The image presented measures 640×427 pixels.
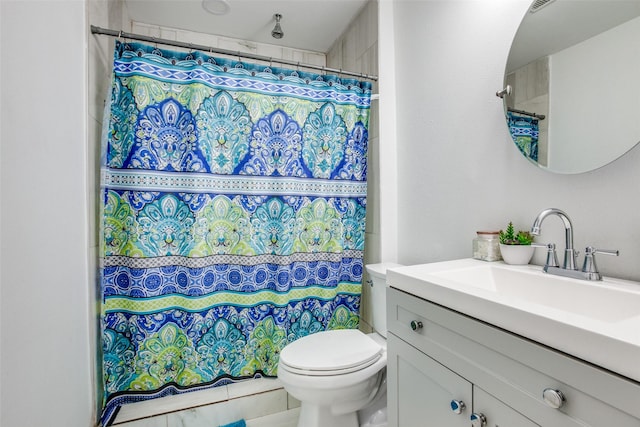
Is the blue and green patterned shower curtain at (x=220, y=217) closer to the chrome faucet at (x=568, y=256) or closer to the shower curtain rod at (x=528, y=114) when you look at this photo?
the shower curtain rod at (x=528, y=114)

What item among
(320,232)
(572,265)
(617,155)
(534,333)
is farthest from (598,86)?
(320,232)

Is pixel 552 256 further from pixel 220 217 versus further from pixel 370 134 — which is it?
pixel 220 217

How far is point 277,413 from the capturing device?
154 cm

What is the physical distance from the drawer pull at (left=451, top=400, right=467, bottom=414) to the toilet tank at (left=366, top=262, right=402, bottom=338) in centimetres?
79

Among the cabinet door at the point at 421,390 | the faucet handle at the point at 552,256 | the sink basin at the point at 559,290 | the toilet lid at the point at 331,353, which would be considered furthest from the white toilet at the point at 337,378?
the faucet handle at the point at 552,256

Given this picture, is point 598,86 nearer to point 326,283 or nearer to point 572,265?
point 572,265

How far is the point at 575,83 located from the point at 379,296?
45.6 inches

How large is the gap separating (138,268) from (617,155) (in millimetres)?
1805

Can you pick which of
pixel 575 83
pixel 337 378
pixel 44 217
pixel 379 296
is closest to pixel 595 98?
pixel 575 83

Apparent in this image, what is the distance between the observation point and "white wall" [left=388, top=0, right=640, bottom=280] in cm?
83

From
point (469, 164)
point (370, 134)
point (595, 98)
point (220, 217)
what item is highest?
point (370, 134)

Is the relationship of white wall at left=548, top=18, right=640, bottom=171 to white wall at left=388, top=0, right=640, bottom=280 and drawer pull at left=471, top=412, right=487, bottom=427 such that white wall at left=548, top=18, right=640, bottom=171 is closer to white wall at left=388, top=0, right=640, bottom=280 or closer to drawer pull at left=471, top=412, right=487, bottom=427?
white wall at left=388, top=0, right=640, bottom=280

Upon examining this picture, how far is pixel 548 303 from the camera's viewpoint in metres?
0.84

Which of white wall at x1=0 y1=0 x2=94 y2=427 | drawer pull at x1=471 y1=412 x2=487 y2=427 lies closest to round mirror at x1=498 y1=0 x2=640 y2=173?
drawer pull at x1=471 y1=412 x2=487 y2=427
